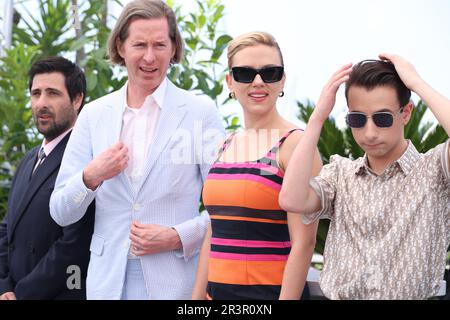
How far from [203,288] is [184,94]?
83 centimetres

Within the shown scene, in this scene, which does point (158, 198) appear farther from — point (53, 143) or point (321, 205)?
point (53, 143)

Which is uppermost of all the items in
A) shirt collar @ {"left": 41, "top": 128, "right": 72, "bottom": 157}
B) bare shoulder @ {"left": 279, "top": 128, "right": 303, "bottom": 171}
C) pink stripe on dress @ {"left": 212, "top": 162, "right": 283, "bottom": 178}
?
bare shoulder @ {"left": 279, "top": 128, "right": 303, "bottom": 171}

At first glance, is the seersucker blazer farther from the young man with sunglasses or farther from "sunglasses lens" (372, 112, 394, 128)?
"sunglasses lens" (372, 112, 394, 128)

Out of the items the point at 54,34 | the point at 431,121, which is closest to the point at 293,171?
the point at 431,121

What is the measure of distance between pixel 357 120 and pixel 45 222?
1.72m

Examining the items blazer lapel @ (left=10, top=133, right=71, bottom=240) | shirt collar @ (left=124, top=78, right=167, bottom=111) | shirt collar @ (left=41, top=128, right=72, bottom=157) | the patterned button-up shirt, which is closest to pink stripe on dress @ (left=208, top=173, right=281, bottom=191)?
the patterned button-up shirt

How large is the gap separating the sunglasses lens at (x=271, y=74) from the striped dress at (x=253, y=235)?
227mm

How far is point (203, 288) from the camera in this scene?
9.20 feet

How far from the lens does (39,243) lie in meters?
3.38

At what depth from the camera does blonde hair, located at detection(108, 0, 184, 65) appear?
298 centimetres

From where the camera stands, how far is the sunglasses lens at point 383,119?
2.24m

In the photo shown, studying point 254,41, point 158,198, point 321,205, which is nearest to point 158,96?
point 158,198

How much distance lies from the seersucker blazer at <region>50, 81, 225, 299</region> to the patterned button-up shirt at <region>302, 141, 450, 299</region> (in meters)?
0.76

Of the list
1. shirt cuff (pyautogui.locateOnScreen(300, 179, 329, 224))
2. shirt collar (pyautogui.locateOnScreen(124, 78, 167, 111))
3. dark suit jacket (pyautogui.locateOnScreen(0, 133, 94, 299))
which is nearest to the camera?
shirt cuff (pyautogui.locateOnScreen(300, 179, 329, 224))
